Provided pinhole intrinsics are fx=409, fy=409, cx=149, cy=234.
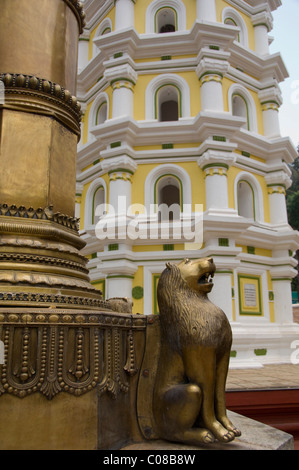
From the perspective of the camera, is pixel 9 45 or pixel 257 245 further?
pixel 257 245

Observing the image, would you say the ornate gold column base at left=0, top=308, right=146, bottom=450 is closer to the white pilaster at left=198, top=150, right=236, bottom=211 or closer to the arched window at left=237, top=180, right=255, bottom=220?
the white pilaster at left=198, top=150, right=236, bottom=211

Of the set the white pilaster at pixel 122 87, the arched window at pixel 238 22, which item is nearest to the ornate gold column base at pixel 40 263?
the white pilaster at pixel 122 87

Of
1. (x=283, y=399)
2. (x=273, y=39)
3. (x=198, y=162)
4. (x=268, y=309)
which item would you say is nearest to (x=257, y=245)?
(x=268, y=309)

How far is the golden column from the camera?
2166mm

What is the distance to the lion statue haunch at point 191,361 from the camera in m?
1.96

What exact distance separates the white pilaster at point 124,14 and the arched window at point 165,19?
2.50 feet

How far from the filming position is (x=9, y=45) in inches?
98.3

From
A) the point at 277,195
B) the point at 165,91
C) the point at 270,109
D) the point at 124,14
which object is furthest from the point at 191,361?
the point at 124,14

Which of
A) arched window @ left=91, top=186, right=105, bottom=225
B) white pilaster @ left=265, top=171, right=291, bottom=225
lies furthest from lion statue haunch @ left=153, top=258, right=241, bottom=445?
white pilaster @ left=265, top=171, right=291, bottom=225

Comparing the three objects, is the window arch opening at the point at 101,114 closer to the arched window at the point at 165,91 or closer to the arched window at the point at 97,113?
the arched window at the point at 97,113

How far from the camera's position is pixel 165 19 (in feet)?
40.2

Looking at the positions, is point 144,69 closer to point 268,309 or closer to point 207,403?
point 268,309

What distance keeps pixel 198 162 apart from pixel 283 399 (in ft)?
21.9

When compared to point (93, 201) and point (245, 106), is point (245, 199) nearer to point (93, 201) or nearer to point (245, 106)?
point (245, 106)
